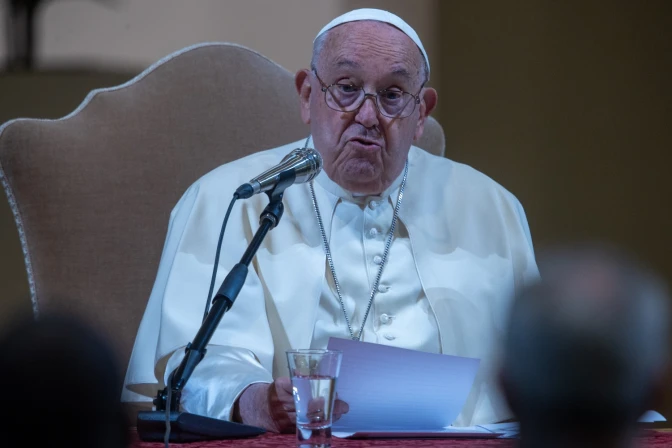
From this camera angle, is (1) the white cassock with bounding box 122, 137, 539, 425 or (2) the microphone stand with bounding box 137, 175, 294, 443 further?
(1) the white cassock with bounding box 122, 137, 539, 425

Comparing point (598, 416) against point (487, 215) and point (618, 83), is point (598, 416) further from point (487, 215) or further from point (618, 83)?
point (618, 83)

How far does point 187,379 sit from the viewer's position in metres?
1.85

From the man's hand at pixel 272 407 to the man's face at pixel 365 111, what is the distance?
0.95 m

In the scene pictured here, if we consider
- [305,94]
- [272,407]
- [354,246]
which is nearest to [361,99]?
[305,94]

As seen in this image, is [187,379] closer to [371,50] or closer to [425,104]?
[371,50]

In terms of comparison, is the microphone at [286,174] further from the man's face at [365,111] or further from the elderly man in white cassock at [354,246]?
the man's face at [365,111]

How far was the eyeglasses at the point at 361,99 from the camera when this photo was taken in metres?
3.01

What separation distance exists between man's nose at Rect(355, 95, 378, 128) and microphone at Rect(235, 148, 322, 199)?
0.93m

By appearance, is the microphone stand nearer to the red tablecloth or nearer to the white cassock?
the red tablecloth

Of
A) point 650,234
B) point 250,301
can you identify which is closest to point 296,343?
point 250,301

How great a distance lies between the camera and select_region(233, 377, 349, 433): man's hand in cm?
209

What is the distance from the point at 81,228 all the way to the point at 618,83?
9.63 ft

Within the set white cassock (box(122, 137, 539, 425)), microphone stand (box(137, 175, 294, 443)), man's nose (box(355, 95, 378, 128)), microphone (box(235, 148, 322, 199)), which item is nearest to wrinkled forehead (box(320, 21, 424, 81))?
man's nose (box(355, 95, 378, 128))

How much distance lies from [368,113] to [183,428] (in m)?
1.38
